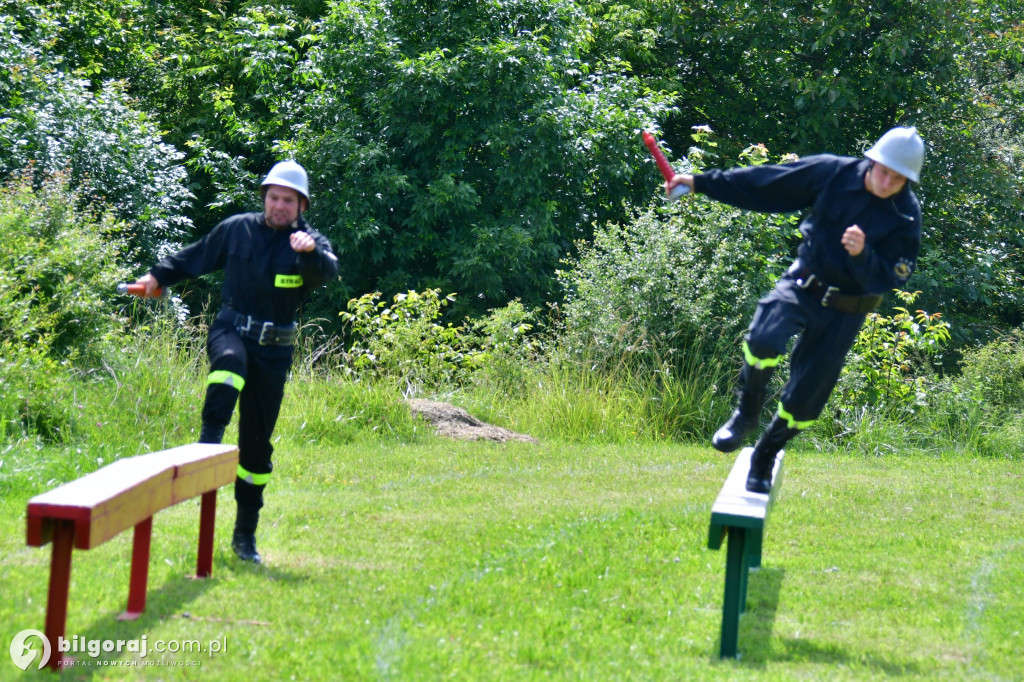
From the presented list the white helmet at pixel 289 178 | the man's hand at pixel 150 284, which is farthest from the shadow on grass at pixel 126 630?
the white helmet at pixel 289 178

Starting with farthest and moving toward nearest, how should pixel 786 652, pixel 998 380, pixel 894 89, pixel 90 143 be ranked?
1. pixel 894 89
2. pixel 90 143
3. pixel 998 380
4. pixel 786 652

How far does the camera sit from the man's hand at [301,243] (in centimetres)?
585

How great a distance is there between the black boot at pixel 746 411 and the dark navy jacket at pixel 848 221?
657 mm

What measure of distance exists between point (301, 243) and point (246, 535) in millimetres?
1790

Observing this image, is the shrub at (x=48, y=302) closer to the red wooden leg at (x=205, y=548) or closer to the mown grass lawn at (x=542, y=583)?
the mown grass lawn at (x=542, y=583)

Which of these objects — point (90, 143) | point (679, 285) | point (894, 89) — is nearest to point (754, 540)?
point (679, 285)

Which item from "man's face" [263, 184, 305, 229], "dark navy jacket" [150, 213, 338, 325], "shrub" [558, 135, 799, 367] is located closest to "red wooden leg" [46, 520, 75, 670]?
"dark navy jacket" [150, 213, 338, 325]

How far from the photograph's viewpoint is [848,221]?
5863 mm

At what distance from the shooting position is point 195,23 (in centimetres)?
2297

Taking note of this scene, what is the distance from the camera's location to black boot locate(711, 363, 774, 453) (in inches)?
239

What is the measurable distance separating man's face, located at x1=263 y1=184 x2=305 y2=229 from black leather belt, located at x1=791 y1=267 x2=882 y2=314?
9.69ft

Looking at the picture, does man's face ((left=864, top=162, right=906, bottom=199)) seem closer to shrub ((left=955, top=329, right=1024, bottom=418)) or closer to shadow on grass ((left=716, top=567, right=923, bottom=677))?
shadow on grass ((left=716, top=567, right=923, bottom=677))

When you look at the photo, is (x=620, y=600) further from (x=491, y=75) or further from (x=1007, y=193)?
(x=1007, y=193)

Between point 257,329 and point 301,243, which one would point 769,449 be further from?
point 257,329
